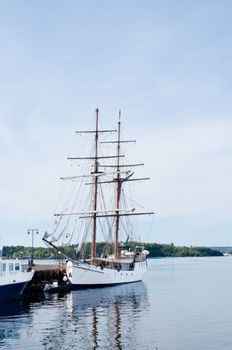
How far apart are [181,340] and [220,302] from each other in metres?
26.8

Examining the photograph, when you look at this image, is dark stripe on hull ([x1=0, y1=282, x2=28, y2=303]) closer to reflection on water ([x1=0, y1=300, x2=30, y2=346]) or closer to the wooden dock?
reflection on water ([x1=0, y1=300, x2=30, y2=346])

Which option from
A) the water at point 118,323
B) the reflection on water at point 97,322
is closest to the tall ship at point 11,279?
the water at point 118,323

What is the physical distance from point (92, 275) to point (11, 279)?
28.1 m

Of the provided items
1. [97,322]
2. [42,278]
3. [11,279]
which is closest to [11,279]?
[11,279]

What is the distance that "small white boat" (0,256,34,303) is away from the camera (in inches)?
2303

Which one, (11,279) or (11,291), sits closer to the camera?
(11,279)

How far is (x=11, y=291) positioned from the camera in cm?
6000

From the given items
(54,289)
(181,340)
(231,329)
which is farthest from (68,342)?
(54,289)

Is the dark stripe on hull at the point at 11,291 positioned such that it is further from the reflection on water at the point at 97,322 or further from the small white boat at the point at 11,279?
the reflection on water at the point at 97,322

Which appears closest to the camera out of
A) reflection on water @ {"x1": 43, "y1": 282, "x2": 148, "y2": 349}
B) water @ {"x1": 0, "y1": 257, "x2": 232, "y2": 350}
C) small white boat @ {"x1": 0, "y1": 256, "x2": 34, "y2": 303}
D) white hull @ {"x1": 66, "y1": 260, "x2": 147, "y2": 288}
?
water @ {"x1": 0, "y1": 257, "x2": 232, "y2": 350}

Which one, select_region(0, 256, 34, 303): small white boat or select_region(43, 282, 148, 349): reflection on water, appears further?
select_region(0, 256, 34, 303): small white boat

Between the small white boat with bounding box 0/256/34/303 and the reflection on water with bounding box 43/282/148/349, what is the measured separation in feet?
17.9

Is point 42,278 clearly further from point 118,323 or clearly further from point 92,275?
point 118,323

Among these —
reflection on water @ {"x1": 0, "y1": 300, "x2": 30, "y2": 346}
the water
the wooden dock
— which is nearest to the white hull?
the wooden dock
